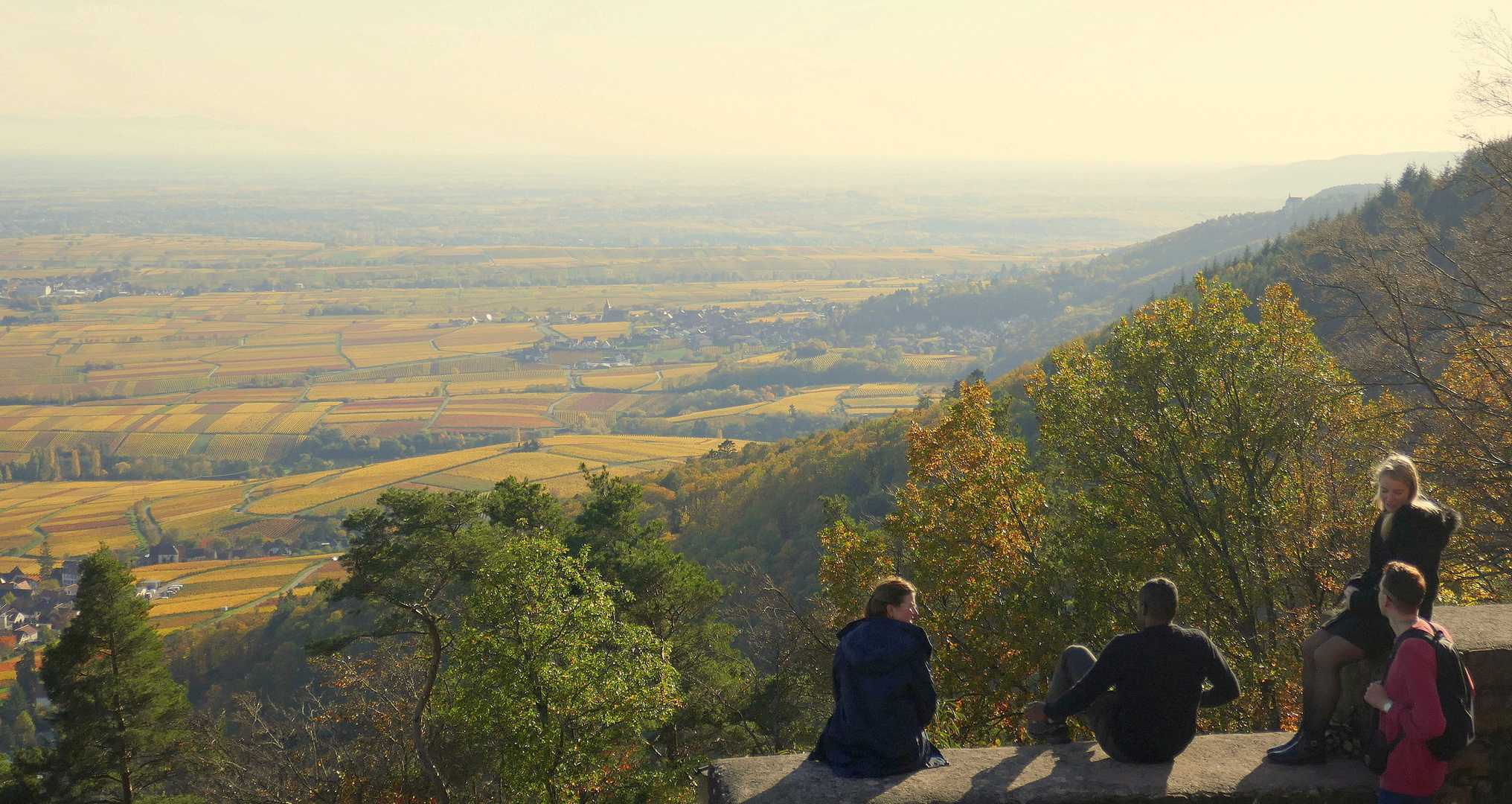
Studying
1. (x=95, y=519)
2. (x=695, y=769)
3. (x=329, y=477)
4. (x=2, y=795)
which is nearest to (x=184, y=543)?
Result: (x=95, y=519)

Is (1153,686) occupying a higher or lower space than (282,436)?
higher

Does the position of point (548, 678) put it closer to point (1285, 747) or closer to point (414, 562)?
point (414, 562)

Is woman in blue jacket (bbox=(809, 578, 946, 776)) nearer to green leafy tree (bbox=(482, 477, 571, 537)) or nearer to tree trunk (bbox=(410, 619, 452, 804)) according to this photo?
tree trunk (bbox=(410, 619, 452, 804))

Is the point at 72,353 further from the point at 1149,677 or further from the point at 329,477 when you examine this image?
the point at 1149,677

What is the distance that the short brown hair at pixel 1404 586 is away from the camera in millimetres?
5020

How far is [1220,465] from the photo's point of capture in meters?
14.1

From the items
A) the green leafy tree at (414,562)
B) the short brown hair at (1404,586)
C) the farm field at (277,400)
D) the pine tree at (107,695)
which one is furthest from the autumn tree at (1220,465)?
the farm field at (277,400)

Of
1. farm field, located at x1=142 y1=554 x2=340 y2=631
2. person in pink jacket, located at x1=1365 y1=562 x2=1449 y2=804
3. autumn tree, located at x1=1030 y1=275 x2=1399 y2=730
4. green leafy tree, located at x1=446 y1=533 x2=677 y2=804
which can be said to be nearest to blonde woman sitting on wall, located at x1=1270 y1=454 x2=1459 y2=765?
person in pink jacket, located at x1=1365 y1=562 x2=1449 y2=804

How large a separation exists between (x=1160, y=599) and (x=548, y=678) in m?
10.3

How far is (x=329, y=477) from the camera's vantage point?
11919 centimetres

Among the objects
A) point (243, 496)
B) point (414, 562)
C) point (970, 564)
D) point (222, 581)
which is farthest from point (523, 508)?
point (243, 496)

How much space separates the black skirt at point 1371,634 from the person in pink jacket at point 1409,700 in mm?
406

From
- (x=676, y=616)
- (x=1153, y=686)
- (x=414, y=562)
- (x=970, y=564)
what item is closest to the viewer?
(x=1153, y=686)

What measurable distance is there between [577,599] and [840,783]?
966 cm
